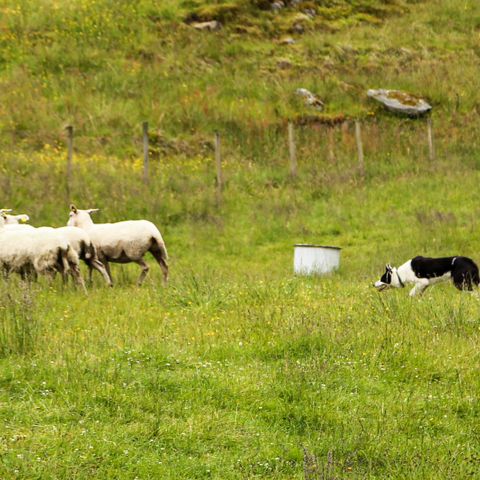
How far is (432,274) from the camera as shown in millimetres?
13094

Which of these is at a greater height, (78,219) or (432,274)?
(78,219)

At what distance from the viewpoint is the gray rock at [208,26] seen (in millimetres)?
35000

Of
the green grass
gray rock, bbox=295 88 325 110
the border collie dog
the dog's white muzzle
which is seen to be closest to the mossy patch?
gray rock, bbox=295 88 325 110

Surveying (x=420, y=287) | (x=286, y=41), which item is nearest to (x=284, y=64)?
(x=286, y=41)

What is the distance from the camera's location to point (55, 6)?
3506 cm

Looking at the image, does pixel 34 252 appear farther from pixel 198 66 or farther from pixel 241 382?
pixel 198 66

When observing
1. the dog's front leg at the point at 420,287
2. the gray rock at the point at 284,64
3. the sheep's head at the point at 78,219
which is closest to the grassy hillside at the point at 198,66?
the gray rock at the point at 284,64

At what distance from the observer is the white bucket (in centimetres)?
1476

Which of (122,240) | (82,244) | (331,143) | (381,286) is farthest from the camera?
(331,143)

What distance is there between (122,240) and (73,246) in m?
1.09

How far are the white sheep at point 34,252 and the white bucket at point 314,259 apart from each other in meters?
4.32

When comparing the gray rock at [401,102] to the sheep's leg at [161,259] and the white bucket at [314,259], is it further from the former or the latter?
the sheep's leg at [161,259]

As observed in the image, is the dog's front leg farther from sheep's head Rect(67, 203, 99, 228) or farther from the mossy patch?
the mossy patch

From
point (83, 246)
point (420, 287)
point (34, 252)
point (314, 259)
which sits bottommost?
point (314, 259)
